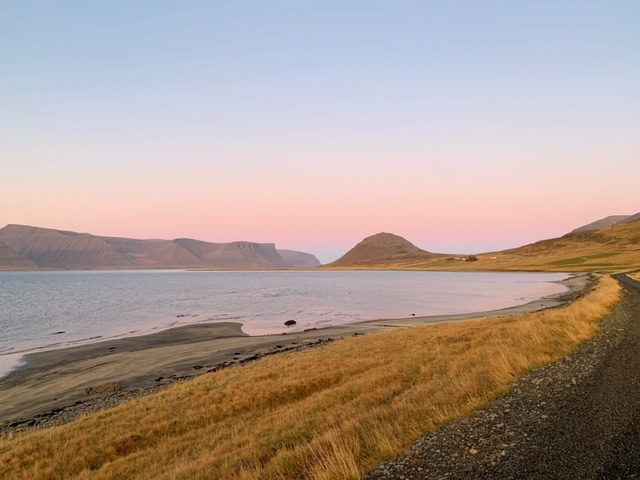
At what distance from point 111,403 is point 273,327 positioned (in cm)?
3023

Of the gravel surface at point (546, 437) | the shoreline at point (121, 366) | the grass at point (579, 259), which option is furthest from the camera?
the grass at point (579, 259)

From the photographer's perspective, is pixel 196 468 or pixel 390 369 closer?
pixel 196 468

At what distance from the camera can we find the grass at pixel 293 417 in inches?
409

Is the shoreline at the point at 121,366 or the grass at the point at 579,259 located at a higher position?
the grass at the point at 579,259

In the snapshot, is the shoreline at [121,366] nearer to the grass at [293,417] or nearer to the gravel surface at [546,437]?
the grass at [293,417]

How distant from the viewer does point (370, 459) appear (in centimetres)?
869

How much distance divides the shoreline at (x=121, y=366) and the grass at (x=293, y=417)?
446 centimetres

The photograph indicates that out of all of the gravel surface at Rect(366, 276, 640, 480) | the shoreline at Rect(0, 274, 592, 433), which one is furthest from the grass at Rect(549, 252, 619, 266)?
the gravel surface at Rect(366, 276, 640, 480)

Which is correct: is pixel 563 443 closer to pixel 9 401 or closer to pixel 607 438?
pixel 607 438

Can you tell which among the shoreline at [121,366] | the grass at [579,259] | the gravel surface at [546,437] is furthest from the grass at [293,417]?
the grass at [579,259]

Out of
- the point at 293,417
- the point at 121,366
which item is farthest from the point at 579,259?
the point at 293,417

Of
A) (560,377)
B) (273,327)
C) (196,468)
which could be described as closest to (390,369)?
(560,377)

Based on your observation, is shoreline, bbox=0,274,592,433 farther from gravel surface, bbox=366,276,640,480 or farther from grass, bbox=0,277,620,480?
gravel surface, bbox=366,276,640,480

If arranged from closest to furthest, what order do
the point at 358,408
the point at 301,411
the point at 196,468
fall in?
the point at 196,468
the point at 358,408
the point at 301,411
